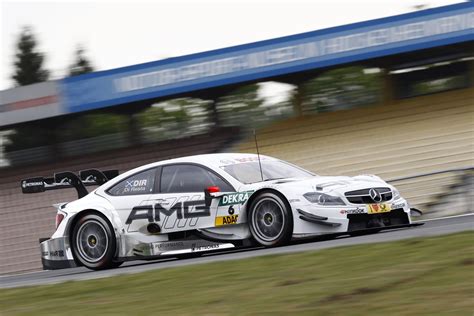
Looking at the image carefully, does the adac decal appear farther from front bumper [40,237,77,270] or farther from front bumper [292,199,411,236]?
front bumper [40,237,77,270]

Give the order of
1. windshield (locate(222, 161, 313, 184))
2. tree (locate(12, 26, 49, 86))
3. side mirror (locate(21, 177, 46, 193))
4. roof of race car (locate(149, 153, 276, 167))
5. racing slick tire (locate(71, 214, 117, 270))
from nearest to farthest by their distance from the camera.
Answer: windshield (locate(222, 161, 313, 184)) → roof of race car (locate(149, 153, 276, 167)) → racing slick tire (locate(71, 214, 117, 270)) → side mirror (locate(21, 177, 46, 193)) → tree (locate(12, 26, 49, 86))

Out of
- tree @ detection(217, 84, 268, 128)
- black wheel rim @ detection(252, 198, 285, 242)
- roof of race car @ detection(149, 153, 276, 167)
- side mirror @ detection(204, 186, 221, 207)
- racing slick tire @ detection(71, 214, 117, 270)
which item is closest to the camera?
black wheel rim @ detection(252, 198, 285, 242)

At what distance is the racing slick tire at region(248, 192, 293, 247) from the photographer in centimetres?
991

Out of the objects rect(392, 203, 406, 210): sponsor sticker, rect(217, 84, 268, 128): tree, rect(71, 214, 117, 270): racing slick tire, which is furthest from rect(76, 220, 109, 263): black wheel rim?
rect(217, 84, 268, 128): tree

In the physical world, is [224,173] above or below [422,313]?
above

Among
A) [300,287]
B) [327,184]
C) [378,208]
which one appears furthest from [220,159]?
[300,287]

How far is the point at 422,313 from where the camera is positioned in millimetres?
5125

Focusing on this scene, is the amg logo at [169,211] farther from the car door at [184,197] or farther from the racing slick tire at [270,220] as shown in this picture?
the racing slick tire at [270,220]

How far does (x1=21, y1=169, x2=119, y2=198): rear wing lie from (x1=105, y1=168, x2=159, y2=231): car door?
0.55m

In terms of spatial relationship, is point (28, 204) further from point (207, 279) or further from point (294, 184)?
point (207, 279)

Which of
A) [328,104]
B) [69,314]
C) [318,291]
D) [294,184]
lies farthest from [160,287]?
[328,104]

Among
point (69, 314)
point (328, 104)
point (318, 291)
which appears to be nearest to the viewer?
point (318, 291)

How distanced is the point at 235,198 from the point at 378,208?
5.26ft

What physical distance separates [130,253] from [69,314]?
13.5ft
